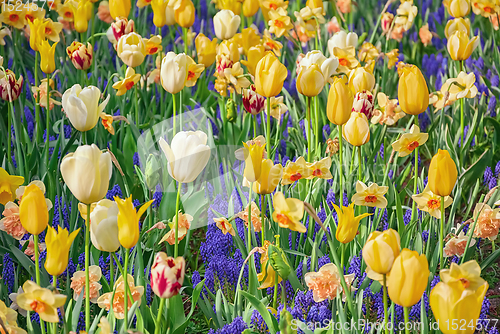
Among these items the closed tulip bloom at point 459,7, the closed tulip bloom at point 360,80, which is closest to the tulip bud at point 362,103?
the closed tulip bloom at point 360,80

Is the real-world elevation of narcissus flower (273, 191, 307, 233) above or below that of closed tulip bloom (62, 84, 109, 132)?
below

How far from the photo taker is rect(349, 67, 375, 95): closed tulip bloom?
1833 mm

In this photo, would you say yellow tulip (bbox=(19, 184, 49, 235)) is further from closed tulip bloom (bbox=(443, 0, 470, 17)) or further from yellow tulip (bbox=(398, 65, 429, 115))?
closed tulip bloom (bbox=(443, 0, 470, 17))

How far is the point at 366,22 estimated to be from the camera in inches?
166

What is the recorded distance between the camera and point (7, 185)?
1.34m

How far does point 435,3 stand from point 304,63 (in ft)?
11.2

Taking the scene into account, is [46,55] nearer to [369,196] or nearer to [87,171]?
[87,171]

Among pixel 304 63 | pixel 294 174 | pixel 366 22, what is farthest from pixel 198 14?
pixel 294 174

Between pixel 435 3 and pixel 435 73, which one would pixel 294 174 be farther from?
pixel 435 3

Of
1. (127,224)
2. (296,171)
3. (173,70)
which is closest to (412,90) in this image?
(296,171)

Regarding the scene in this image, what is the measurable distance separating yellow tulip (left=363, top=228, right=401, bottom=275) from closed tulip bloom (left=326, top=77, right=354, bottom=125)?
23.0 inches

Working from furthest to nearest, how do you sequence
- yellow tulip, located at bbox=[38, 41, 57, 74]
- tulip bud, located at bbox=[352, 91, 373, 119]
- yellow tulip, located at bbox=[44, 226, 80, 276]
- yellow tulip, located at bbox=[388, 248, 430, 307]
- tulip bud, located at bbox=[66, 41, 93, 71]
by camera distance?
Answer: tulip bud, located at bbox=[66, 41, 93, 71] → yellow tulip, located at bbox=[38, 41, 57, 74] → tulip bud, located at bbox=[352, 91, 373, 119] → yellow tulip, located at bbox=[44, 226, 80, 276] → yellow tulip, located at bbox=[388, 248, 430, 307]

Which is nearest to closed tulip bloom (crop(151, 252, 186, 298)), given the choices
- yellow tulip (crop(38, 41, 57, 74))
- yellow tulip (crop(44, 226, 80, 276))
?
yellow tulip (crop(44, 226, 80, 276))

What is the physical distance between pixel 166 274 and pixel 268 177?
46 centimetres
